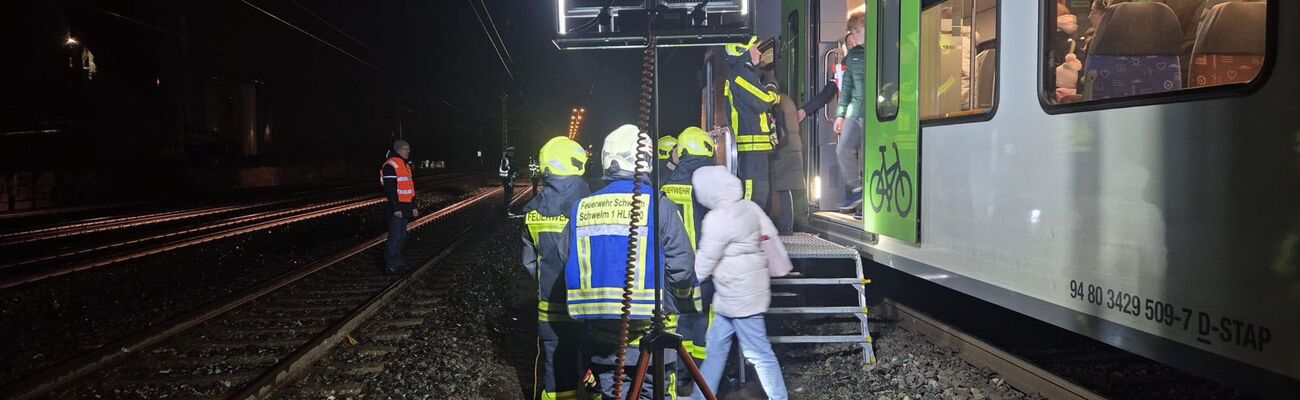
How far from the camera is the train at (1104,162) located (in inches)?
128

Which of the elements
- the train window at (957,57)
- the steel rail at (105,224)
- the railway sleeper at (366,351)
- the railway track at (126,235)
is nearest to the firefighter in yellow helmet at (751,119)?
the train window at (957,57)

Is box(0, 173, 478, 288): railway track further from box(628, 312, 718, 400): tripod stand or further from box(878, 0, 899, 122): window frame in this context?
box(878, 0, 899, 122): window frame

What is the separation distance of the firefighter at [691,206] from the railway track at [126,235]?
8.86 m

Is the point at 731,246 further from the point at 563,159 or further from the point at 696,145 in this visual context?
the point at 696,145

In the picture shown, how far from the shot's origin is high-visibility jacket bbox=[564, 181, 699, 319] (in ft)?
14.8

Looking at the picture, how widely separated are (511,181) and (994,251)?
17.4m

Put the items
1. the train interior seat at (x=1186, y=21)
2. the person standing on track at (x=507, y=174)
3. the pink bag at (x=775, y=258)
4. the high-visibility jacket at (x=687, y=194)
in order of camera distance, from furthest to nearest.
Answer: the person standing on track at (x=507, y=174) < the high-visibility jacket at (x=687, y=194) < the pink bag at (x=775, y=258) < the train interior seat at (x=1186, y=21)

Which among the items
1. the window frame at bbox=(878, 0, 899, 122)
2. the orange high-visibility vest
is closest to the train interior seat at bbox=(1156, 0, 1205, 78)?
the window frame at bbox=(878, 0, 899, 122)

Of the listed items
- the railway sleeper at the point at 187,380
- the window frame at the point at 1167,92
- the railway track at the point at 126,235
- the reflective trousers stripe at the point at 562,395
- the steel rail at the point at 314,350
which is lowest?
the railway sleeper at the point at 187,380

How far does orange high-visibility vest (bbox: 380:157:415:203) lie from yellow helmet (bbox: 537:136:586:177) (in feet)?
22.0

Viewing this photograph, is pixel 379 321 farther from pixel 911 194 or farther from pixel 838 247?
pixel 911 194

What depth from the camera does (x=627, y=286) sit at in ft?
12.8

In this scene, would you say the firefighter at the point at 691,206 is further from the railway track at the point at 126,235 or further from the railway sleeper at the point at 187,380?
the railway track at the point at 126,235

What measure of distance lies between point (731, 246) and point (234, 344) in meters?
4.90
